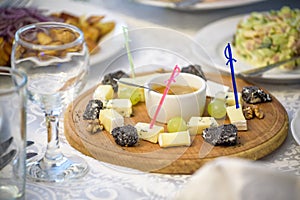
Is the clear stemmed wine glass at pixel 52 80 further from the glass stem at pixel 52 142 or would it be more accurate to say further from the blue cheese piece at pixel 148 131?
the blue cheese piece at pixel 148 131

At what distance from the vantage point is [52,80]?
3.86ft

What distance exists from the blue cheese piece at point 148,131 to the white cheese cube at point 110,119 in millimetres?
42

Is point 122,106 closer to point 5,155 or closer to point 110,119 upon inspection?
point 110,119

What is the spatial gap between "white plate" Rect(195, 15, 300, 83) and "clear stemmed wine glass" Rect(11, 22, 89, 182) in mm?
466

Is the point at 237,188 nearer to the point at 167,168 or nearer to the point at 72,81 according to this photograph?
the point at 167,168

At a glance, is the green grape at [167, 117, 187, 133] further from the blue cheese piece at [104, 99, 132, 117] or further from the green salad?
the green salad

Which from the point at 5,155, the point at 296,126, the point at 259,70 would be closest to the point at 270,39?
the point at 259,70

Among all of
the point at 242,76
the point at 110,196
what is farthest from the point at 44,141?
the point at 242,76

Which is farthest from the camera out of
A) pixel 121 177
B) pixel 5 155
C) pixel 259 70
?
pixel 259 70

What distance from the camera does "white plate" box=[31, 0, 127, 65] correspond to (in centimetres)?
158

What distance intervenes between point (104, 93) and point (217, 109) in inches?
9.3

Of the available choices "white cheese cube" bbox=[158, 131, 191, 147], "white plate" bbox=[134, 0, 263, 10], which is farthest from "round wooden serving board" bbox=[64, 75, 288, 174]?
"white plate" bbox=[134, 0, 263, 10]

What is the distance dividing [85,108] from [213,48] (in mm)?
484

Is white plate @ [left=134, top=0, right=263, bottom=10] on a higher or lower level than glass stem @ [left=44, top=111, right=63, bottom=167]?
higher
